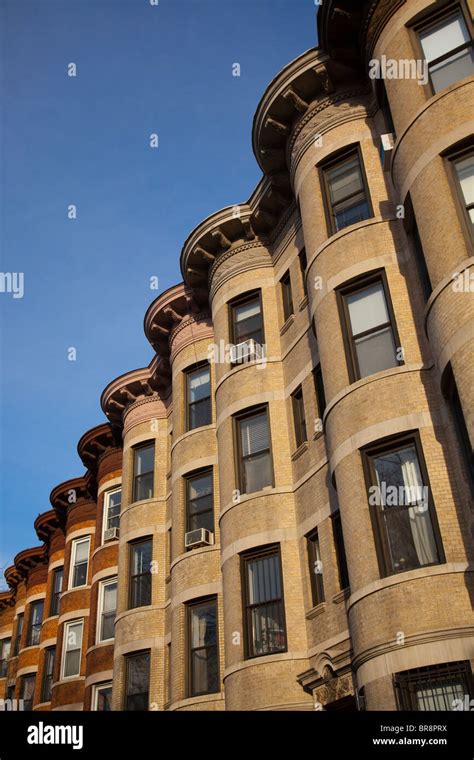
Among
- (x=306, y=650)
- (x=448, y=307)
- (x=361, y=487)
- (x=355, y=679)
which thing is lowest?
(x=355, y=679)

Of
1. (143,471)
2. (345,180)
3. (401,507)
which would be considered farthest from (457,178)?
(143,471)

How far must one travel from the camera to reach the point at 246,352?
66.2 ft

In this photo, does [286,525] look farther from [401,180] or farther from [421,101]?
[421,101]

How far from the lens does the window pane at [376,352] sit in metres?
14.8

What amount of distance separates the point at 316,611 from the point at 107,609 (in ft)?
38.3

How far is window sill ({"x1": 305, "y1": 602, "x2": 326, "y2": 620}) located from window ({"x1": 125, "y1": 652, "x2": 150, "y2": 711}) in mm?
7434

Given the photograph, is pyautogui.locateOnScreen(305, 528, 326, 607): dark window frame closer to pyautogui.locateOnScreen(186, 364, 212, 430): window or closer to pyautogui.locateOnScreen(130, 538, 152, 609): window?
pyautogui.locateOnScreen(186, 364, 212, 430): window

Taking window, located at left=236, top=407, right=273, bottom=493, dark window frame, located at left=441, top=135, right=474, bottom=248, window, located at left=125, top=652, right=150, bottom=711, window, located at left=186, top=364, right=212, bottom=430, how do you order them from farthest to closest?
window, located at left=186, top=364, right=212, bottom=430 < window, located at left=125, top=652, right=150, bottom=711 < window, located at left=236, top=407, right=273, bottom=493 < dark window frame, located at left=441, top=135, right=474, bottom=248

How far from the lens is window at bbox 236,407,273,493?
60.5 ft

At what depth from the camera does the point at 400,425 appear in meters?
13.6

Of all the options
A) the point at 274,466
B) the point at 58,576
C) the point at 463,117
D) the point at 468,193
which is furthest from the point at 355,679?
the point at 58,576

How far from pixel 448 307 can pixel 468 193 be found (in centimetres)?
223

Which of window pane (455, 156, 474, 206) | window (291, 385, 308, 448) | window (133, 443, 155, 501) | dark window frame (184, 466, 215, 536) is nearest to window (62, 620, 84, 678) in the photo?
window (133, 443, 155, 501)

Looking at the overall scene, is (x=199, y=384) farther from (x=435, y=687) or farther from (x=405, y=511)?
(x=435, y=687)
